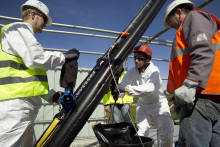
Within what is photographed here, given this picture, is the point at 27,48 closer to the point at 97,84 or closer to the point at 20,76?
the point at 20,76

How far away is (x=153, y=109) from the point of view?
2.49m

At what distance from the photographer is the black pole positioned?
1.17 meters

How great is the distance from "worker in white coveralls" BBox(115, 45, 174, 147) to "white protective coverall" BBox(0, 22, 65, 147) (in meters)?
1.33

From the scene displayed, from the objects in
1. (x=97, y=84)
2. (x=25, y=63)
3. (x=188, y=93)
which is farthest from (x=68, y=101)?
(x=188, y=93)

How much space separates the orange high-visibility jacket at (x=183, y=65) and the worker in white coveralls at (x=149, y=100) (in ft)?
2.66

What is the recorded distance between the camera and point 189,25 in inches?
49.9

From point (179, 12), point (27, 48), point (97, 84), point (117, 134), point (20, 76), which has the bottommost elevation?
point (117, 134)

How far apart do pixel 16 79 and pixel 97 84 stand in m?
0.69

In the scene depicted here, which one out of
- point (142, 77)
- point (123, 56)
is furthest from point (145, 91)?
point (123, 56)

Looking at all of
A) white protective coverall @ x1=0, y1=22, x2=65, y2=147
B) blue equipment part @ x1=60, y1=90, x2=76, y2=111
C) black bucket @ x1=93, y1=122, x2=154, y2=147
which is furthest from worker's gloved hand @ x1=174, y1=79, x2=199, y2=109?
white protective coverall @ x1=0, y1=22, x2=65, y2=147

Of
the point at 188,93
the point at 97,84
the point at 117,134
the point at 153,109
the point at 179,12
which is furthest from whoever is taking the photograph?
the point at 153,109

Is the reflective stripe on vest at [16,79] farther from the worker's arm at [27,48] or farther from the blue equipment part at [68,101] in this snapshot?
the blue equipment part at [68,101]

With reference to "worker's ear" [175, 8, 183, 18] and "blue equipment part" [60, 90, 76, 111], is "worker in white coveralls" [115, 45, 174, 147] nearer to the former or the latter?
"worker's ear" [175, 8, 183, 18]

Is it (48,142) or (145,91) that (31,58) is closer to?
(48,142)
